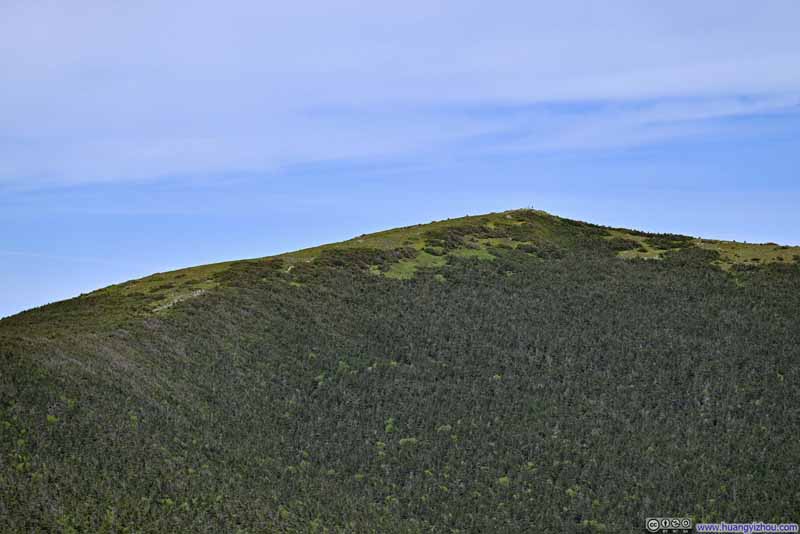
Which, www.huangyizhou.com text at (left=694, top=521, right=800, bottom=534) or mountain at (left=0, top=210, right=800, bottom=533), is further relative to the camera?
www.huangyizhou.com text at (left=694, top=521, right=800, bottom=534)

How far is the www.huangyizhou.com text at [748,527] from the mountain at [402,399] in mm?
545

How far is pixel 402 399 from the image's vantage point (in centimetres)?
3400

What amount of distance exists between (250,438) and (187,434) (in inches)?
105

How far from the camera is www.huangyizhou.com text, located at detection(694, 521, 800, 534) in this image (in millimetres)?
26047

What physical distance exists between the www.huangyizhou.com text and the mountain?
0.54 m

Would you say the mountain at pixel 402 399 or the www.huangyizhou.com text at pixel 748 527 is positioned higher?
the mountain at pixel 402 399

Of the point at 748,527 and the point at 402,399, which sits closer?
the point at 748,527

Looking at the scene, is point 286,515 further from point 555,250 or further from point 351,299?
point 555,250

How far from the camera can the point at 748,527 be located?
26141mm

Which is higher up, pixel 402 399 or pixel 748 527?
pixel 402 399

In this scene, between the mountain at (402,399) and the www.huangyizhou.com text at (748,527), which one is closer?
the mountain at (402,399)

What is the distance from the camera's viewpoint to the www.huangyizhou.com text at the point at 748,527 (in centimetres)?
2605

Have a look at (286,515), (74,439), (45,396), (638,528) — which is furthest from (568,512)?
(45,396)

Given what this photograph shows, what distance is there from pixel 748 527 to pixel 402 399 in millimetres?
14682
